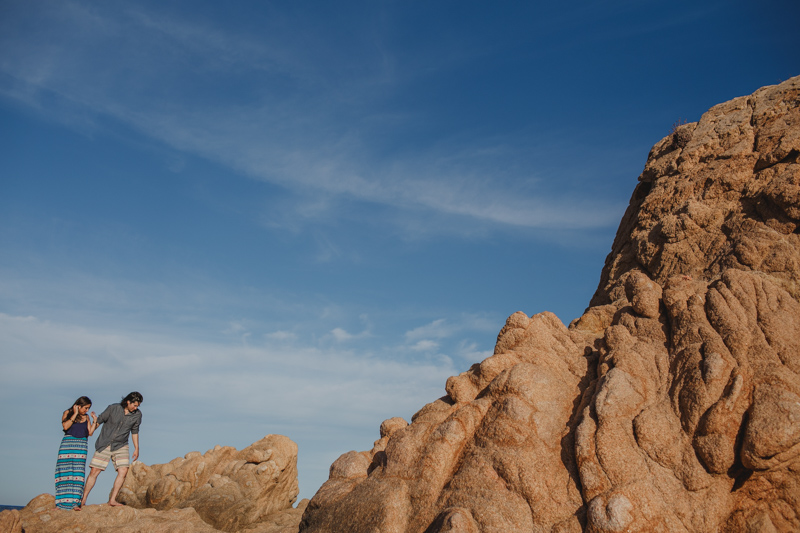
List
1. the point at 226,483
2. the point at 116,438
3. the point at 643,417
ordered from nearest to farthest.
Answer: the point at 643,417, the point at 116,438, the point at 226,483

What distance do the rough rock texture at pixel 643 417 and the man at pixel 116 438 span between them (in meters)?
4.99

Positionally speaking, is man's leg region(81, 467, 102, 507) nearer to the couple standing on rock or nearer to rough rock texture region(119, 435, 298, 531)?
the couple standing on rock

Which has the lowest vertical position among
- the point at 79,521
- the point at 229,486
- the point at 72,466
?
the point at 79,521

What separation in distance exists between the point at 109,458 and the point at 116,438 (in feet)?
1.79

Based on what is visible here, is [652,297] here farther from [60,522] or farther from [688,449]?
[60,522]

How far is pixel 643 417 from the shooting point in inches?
420

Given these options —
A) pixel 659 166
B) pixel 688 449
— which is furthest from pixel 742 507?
pixel 659 166

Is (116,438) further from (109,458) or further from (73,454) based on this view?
(73,454)

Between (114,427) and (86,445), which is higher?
(114,427)

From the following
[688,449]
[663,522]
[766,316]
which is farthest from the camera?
[766,316]

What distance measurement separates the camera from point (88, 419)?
1442 cm

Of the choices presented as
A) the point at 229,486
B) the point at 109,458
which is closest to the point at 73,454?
the point at 109,458

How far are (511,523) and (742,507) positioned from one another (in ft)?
12.1

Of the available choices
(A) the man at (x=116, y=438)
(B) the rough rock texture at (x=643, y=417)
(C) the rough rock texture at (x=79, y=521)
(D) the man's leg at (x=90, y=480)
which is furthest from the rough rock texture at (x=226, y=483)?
(B) the rough rock texture at (x=643, y=417)
